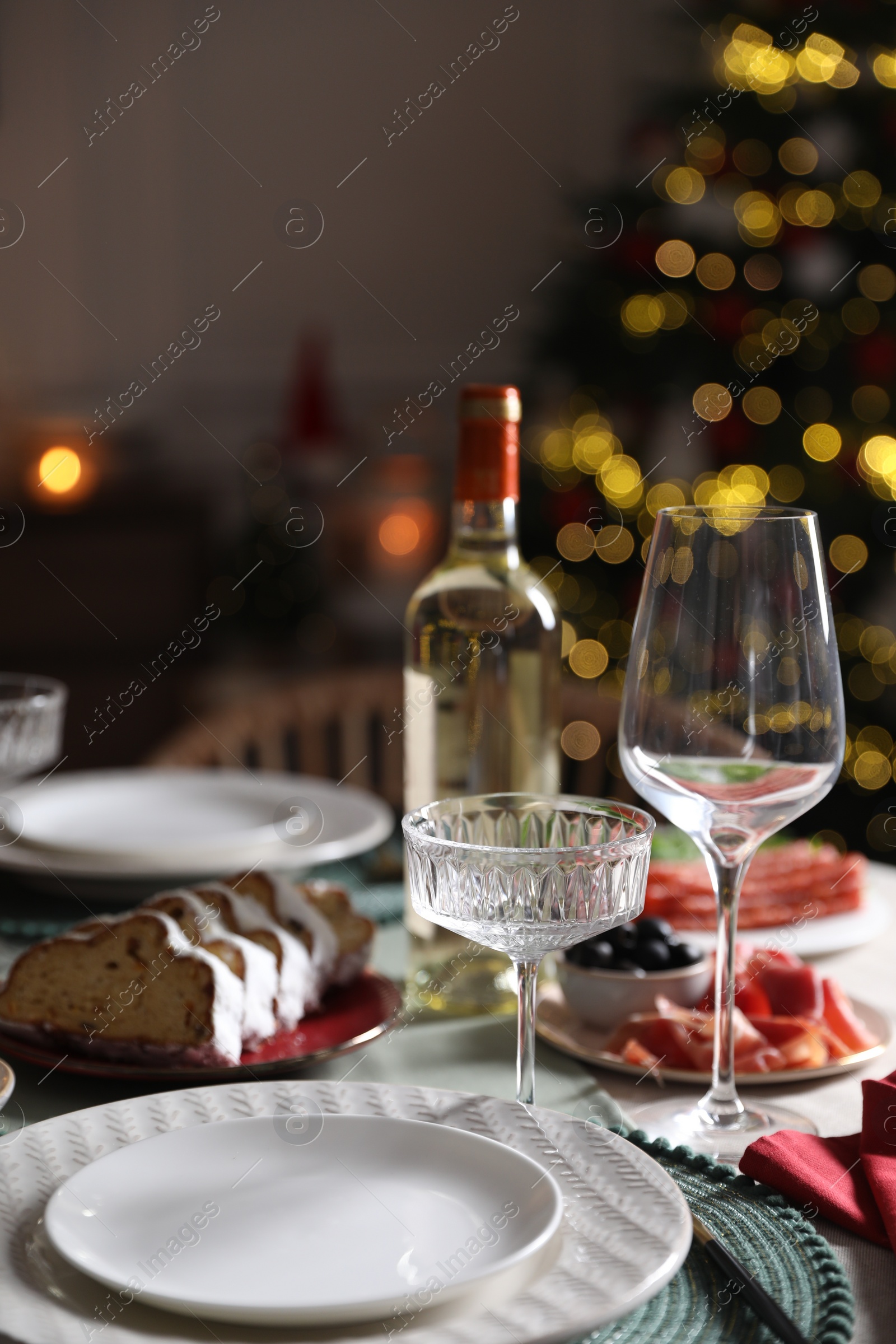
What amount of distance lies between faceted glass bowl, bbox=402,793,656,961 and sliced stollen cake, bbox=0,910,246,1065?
0.16 meters

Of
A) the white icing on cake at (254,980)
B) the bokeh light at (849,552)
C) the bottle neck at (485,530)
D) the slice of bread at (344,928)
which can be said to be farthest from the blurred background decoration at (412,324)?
the white icing on cake at (254,980)

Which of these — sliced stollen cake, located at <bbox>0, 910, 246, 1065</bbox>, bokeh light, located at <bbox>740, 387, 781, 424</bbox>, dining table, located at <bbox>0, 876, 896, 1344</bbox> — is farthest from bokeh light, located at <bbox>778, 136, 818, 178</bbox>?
sliced stollen cake, located at <bbox>0, 910, 246, 1065</bbox>

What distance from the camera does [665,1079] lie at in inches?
31.3

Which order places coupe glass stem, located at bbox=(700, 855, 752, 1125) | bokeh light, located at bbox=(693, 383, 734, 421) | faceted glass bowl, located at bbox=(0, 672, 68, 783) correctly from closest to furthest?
coupe glass stem, located at bbox=(700, 855, 752, 1125), faceted glass bowl, located at bbox=(0, 672, 68, 783), bokeh light, located at bbox=(693, 383, 734, 421)

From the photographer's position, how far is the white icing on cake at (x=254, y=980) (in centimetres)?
80

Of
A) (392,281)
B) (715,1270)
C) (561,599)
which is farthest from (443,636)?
(392,281)

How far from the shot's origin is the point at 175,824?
1.36m

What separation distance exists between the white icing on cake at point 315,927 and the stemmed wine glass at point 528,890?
19 centimetres

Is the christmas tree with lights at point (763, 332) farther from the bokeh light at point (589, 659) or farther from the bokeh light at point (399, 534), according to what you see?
the bokeh light at point (399, 534)

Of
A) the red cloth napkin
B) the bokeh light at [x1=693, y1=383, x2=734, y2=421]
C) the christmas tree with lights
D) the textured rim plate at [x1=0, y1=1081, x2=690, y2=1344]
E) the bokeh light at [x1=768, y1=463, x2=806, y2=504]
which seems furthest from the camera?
the bokeh light at [x1=693, y1=383, x2=734, y2=421]

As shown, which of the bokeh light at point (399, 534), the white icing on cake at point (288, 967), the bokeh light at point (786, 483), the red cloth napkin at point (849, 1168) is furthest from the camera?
the bokeh light at point (399, 534)

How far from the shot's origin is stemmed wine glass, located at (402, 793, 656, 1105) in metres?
0.64

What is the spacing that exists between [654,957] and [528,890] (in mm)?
272

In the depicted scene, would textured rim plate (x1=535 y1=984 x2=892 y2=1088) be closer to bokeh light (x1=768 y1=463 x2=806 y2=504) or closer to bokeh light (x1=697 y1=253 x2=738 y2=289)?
bokeh light (x1=768 y1=463 x2=806 y2=504)
